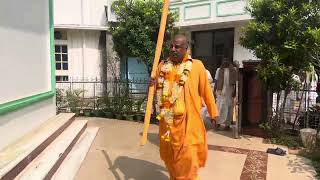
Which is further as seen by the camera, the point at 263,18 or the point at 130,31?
the point at 130,31

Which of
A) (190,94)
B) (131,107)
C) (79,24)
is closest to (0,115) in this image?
(190,94)

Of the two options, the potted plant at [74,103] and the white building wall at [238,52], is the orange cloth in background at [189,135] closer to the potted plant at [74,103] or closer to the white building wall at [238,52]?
the potted plant at [74,103]

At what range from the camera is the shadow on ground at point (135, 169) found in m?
4.66

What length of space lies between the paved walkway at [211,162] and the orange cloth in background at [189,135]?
27.2 inches

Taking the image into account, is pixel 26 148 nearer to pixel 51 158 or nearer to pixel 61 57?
pixel 51 158

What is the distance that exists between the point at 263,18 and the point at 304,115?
221 cm

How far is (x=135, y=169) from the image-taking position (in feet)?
16.2

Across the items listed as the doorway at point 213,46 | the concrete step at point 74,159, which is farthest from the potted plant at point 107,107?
the doorway at point 213,46

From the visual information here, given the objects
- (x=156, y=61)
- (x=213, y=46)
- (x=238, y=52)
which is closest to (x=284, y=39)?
(x=156, y=61)

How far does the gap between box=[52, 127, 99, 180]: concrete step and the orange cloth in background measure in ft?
4.50

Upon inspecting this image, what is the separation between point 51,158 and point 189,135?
72.2 inches

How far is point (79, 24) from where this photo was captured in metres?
13.7

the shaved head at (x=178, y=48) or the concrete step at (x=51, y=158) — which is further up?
the shaved head at (x=178, y=48)

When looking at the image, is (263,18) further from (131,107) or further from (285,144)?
(131,107)
